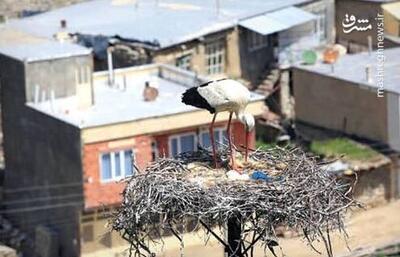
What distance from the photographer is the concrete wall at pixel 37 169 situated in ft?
101

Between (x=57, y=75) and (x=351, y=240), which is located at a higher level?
(x=57, y=75)

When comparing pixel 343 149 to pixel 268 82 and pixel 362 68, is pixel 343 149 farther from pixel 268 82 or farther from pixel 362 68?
pixel 268 82

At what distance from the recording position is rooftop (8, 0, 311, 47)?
1471 inches

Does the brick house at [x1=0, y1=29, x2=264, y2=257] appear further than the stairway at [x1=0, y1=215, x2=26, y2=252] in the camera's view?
No

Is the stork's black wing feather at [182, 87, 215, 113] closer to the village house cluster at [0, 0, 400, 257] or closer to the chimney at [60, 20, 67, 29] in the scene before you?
the village house cluster at [0, 0, 400, 257]

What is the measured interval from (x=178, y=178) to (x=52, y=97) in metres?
18.1

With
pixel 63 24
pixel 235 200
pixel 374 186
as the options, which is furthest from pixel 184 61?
pixel 235 200

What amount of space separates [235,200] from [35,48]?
1981cm

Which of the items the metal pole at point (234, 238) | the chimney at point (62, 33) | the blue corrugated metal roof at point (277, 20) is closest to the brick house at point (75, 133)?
the chimney at point (62, 33)

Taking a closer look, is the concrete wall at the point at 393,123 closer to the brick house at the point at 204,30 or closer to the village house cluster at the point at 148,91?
the village house cluster at the point at 148,91

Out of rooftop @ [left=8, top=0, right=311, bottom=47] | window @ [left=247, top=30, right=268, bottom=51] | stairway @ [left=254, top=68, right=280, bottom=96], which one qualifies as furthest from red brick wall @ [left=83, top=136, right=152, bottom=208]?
window @ [left=247, top=30, right=268, bottom=51]

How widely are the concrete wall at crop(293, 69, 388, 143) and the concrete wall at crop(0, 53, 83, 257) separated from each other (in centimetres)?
635

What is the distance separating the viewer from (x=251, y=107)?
31938 mm

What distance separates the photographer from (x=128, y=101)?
1291 inches
